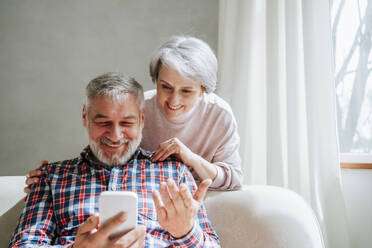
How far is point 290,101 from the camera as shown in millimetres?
2035

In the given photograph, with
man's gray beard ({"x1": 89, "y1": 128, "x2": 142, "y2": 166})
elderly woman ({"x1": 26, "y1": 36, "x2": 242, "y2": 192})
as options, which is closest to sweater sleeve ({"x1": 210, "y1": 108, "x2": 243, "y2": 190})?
elderly woman ({"x1": 26, "y1": 36, "x2": 242, "y2": 192})

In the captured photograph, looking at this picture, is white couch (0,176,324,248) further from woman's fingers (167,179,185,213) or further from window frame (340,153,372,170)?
window frame (340,153,372,170)

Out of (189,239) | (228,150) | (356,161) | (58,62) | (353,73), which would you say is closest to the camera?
(189,239)

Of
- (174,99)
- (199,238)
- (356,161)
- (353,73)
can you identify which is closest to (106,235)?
(199,238)

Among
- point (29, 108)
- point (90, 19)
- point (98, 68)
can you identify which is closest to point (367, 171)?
point (98, 68)

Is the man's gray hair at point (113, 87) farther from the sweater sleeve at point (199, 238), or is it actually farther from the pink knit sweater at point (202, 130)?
the sweater sleeve at point (199, 238)

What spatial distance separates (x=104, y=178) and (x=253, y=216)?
553 millimetres

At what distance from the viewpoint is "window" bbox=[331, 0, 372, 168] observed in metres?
2.11

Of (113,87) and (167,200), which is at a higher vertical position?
(113,87)

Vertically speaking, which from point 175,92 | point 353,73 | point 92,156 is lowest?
point 92,156

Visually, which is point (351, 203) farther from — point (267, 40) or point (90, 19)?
point (90, 19)

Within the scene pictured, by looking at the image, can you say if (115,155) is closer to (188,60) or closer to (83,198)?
(83,198)

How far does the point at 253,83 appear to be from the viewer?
2154 millimetres

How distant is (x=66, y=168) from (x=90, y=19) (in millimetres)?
1570
